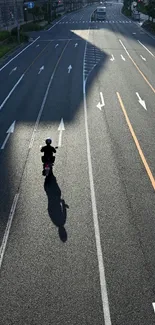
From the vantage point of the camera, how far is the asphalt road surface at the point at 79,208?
311 inches

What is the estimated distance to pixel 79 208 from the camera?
37.7ft

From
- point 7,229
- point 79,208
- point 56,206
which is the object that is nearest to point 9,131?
point 56,206

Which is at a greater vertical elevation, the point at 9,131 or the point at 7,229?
the point at 9,131

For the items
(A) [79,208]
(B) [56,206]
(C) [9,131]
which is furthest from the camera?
(C) [9,131]

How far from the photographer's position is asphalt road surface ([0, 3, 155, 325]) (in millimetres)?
7898

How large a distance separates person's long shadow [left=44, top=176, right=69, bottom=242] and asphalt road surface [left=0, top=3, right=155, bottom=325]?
0.04 metres

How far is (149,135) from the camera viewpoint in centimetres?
1747

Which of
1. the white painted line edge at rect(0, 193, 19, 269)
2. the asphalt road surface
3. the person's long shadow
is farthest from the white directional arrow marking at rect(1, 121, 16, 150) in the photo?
the white painted line edge at rect(0, 193, 19, 269)

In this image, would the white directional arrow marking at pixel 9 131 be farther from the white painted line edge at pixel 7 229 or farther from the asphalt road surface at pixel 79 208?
the white painted line edge at pixel 7 229

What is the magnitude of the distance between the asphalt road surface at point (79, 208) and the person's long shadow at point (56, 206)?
0.04m

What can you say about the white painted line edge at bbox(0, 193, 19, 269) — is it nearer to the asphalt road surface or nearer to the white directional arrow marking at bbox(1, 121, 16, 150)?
the asphalt road surface

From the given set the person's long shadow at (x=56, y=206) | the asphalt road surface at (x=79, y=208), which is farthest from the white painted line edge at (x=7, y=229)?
the person's long shadow at (x=56, y=206)

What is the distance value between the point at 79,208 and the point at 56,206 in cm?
89

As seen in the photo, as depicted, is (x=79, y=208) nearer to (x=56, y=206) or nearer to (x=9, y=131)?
(x=56, y=206)
